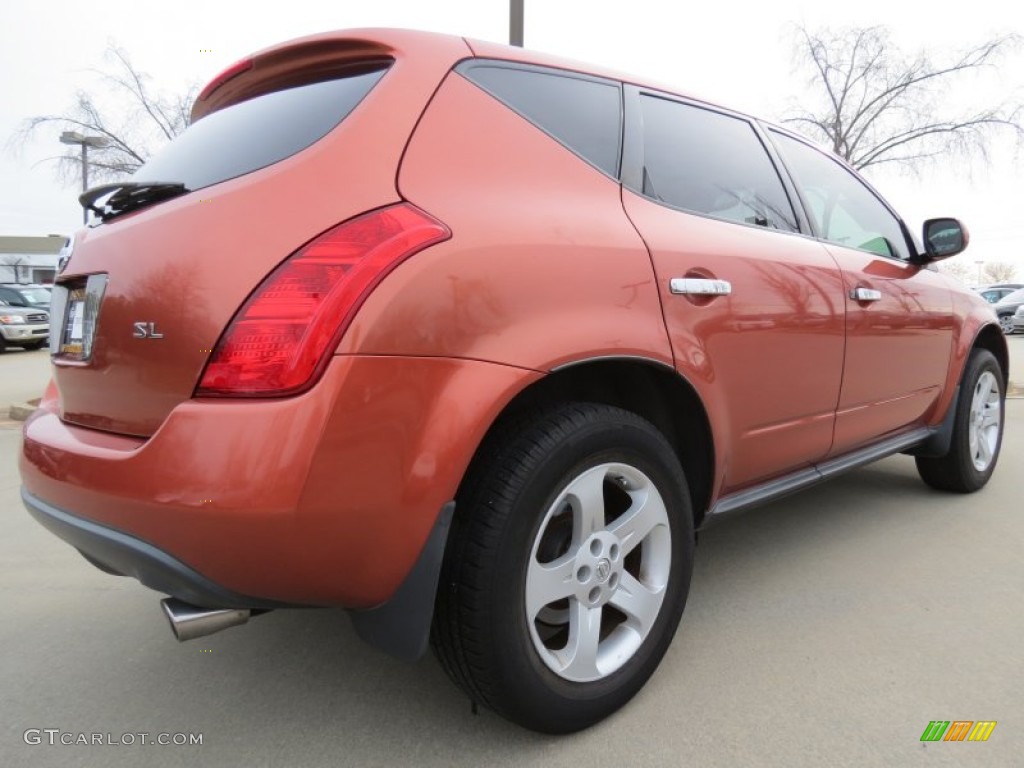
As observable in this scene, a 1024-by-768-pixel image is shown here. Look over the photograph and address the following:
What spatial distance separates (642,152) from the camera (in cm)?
211

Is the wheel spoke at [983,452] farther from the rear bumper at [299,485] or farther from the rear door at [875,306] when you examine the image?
the rear bumper at [299,485]

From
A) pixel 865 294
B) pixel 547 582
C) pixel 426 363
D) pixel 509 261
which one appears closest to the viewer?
pixel 426 363

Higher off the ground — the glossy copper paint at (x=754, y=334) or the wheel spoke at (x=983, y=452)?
the glossy copper paint at (x=754, y=334)

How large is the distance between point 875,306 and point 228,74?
8.21ft

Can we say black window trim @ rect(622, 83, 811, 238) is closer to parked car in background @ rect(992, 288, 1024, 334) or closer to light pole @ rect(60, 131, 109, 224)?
light pole @ rect(60, 131, 109, 224)

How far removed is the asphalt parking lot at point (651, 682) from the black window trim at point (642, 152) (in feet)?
4.48

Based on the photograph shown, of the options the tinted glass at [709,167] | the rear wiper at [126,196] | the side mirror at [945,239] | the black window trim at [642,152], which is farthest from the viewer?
the side mirror at [945,239]

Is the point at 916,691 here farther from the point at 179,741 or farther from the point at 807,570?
the point at 179,741

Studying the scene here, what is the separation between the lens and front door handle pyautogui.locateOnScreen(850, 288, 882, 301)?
2.69 m

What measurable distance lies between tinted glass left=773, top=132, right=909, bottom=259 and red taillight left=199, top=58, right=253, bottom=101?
1997 millimetres

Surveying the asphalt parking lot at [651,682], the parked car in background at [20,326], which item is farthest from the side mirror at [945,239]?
the parked car in background at [20,326]

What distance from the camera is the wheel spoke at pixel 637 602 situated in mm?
1839

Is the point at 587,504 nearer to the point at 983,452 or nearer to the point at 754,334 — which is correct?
the point at 754,334

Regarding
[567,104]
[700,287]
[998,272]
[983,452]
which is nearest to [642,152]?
[567,104]
